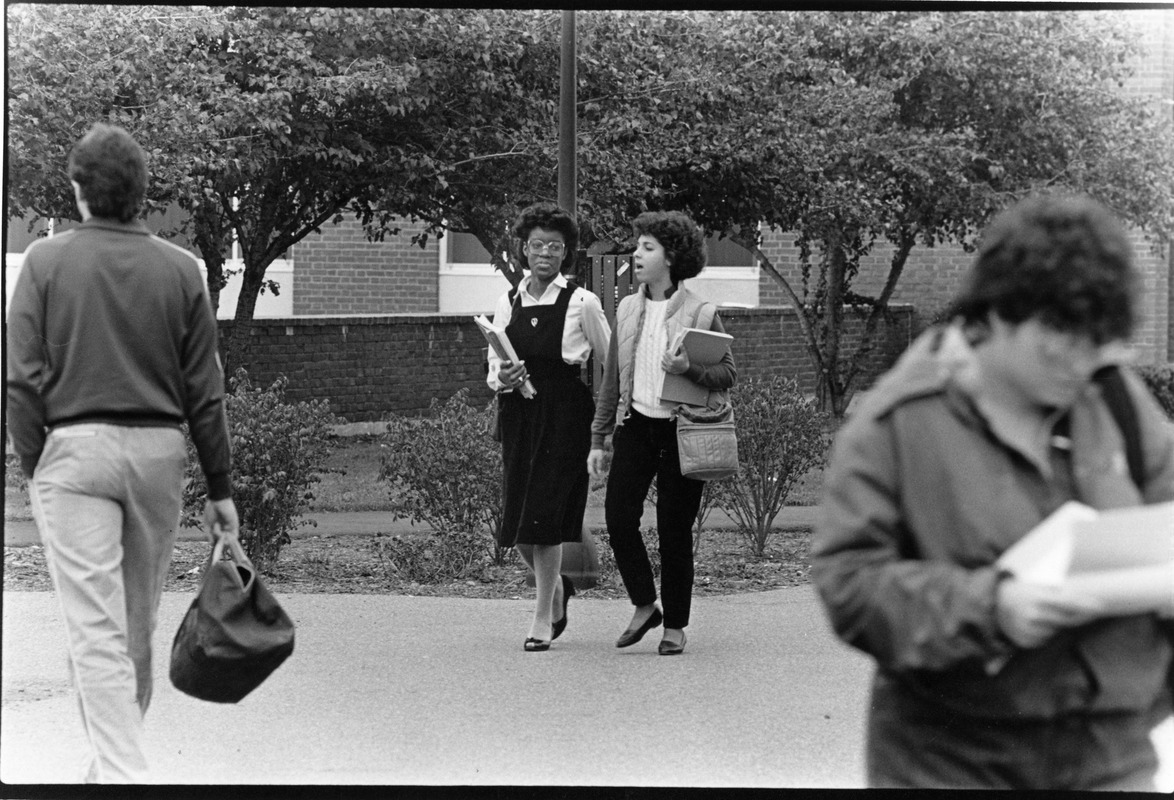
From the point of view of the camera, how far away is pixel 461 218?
633cm

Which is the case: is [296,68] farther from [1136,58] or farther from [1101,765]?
[1101,765]

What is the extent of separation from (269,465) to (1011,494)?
516 centimetres

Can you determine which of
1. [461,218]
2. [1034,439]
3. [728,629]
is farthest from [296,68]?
[1034,439]

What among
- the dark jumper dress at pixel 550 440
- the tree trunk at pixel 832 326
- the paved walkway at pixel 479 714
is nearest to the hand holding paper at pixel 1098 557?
the paved walkway at pixel 479 714

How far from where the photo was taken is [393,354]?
6.11 meters

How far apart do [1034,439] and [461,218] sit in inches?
163

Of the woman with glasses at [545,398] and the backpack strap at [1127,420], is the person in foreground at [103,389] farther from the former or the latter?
the backpack strap at [1127,420]

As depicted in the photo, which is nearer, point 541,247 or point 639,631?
point 541,247

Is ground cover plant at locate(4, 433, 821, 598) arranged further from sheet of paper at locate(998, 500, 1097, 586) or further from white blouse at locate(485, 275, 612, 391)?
sheet of paper at locate(998, 500, 1097, 586)

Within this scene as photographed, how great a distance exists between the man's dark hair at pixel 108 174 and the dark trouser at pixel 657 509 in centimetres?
244

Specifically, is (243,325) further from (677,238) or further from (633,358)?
(677,238)

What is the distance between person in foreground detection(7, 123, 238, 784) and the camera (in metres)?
4.16

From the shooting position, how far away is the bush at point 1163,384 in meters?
4.77

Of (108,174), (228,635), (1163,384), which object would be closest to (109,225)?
(108,174)
